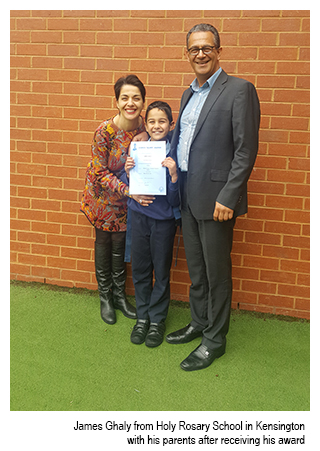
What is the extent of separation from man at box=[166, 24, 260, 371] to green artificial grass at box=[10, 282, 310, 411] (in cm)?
20

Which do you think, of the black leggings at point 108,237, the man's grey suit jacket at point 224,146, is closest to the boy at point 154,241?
the man's grey suit jacket at point 224,146

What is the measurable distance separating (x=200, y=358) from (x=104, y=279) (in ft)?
3.76

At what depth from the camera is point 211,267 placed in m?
2.61

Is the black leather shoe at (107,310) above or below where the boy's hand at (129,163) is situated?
below

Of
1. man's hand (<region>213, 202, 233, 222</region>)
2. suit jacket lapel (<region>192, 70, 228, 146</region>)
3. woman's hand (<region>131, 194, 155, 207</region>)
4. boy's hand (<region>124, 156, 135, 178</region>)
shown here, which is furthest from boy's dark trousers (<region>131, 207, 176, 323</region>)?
suit jacket lapel (<region>192, 70, 228, 146</region>)

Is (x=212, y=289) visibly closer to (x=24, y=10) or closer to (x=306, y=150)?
(x=306, y=150)

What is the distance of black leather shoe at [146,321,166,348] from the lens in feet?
9.36

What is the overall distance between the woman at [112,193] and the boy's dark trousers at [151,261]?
0.29 meters

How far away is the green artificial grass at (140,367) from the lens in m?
2.34

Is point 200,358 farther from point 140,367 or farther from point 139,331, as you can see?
point 139,331

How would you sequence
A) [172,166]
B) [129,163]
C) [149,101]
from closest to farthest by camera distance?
1. [172,166]
2. [129,163]
3. [149,101]

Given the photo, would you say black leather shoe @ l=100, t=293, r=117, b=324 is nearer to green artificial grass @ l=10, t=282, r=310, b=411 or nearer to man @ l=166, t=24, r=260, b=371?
green artificial grass @ l=10, t=282, r=310, b=411

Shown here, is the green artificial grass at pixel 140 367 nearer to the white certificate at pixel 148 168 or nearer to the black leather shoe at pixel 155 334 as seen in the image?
the black leather shoe at pixel 155 334

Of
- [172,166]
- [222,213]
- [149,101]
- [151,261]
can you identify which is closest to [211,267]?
[222,213]
